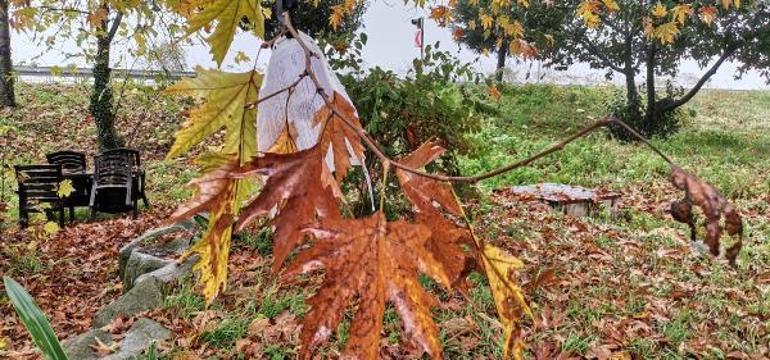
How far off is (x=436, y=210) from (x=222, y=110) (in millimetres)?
292

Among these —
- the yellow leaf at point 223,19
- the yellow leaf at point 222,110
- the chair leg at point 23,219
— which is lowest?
the chair leg at point 23,219

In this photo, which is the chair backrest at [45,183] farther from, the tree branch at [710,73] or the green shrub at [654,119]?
the tree branch at [710,73]

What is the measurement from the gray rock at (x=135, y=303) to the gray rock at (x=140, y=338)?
1.30ft

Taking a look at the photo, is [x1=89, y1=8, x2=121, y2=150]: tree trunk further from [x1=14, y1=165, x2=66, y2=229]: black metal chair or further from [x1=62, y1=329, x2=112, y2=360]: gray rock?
[x1=62, y1=329, x2=112, y2=360]: gray rock

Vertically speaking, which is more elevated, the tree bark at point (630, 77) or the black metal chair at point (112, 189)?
the tree bark at point (630, 77)

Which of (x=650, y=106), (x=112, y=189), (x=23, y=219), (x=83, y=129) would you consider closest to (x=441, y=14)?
(x=112, y=189)

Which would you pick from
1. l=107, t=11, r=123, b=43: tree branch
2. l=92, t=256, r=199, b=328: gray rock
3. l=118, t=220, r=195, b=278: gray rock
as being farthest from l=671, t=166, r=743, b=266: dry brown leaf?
l=107, t=11, r=123, b=43: tree branch

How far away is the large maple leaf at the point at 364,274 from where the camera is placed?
0.52 metres

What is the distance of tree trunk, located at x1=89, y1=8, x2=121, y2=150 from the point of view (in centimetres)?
1048

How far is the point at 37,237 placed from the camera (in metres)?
6.40

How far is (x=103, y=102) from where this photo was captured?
10.6 m

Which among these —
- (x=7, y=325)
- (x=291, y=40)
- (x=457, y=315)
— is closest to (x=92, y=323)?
(x=7, y=325)

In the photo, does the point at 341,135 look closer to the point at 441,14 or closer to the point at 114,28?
the point at 441,14

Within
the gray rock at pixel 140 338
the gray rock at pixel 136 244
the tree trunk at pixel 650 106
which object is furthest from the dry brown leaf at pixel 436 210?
the tree trunk at pixel 650 106
